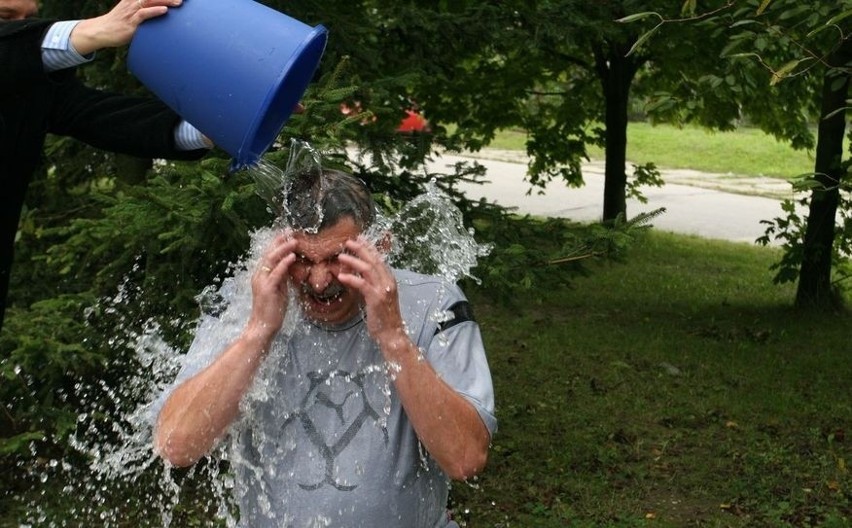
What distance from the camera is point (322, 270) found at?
234cm

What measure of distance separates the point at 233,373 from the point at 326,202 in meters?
0.40

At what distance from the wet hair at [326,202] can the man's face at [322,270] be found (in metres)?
0.02

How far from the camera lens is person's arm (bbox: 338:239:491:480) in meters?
2.24

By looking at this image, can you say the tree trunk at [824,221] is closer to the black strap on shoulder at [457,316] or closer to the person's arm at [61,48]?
the black strap on shoulder at [457,316]

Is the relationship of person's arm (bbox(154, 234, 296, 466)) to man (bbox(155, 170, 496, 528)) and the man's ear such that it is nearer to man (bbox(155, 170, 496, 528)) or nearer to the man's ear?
man (bbox(155, 170, 496, 528))

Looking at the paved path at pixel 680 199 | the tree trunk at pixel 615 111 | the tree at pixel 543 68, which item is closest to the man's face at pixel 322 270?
the tree at pixel 543 68

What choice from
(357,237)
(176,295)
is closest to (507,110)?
(176,295)

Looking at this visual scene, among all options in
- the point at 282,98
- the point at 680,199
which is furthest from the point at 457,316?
the point at 680,199

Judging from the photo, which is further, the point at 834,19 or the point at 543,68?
the point at 543,68

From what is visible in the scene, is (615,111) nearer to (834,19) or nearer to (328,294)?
(834,19)

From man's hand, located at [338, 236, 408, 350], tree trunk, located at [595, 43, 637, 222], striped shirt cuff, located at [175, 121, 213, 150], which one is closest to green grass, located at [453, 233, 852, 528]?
tree trunk, located at [595, 43, 637, 222]

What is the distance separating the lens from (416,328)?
241 cm

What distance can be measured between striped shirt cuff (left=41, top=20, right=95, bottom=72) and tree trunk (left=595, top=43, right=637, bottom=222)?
8.20m

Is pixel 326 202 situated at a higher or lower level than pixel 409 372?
higher
